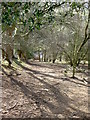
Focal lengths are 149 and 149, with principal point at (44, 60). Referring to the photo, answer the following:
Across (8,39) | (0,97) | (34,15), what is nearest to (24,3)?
(34,15)

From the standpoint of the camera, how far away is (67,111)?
10.2 ft

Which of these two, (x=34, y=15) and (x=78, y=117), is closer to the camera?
(x=34, y=15)

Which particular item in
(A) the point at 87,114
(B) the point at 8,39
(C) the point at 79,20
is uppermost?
(C) the point at 79,20

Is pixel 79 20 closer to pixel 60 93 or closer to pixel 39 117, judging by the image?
pixel 60 93

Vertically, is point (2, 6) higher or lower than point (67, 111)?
higher

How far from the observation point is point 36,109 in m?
3.07

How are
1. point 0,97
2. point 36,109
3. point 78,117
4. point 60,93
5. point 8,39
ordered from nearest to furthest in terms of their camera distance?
point 78,117 → point 36,109 → point 0,97 → point 60,93 → point 8,39

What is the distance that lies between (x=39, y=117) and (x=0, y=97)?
1.27 meters

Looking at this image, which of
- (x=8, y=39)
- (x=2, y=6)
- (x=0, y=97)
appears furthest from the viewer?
(x=8, y=39)

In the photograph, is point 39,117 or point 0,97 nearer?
point 39,117

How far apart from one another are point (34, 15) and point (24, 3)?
270mm

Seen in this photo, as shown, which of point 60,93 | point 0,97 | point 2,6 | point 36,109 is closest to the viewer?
point 2,6

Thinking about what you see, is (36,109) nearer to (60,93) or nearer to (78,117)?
(78,117)

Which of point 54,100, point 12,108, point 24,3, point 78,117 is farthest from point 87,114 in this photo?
point 24,3
